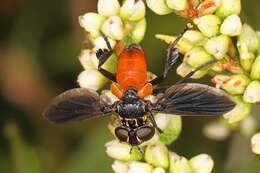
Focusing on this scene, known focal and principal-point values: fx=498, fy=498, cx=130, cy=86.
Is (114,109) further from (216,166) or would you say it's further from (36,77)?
(36,77)

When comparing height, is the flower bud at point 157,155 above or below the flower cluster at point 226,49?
below

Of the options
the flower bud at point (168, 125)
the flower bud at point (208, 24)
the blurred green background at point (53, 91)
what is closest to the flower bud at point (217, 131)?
the blurred green background at point (53, 91)

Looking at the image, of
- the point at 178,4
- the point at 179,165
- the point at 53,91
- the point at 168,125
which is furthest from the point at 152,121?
the point at 53,91

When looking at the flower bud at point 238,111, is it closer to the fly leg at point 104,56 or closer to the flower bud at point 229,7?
the flower bud at point 229,7

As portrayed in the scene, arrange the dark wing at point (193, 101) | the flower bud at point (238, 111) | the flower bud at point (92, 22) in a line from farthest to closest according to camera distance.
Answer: the flower bud at point (92, 22), the flower bud at point (238, 111), the dark wing at point (193, 101)

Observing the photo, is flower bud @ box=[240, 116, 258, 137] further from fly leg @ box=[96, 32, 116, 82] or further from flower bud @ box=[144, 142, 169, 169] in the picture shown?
fly leg @ box=[96, 32, 116, 82]

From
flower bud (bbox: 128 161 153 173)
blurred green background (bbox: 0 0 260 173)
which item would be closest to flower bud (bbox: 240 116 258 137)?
blurred green background (bbox: 0 0 260 173)
